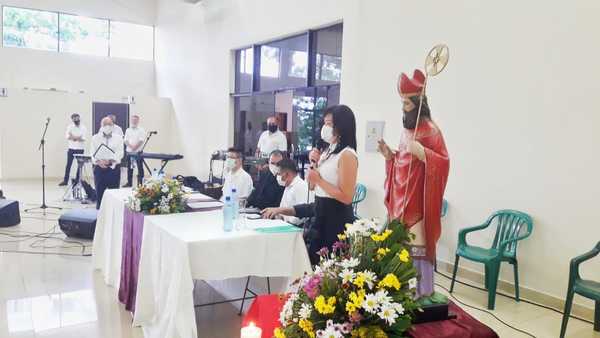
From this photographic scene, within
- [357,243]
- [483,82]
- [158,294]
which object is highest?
[483,82]

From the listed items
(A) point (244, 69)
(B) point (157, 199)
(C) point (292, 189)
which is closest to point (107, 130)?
(A) point (244, 69)

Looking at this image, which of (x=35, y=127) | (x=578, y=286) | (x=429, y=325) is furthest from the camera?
(x=35, y=127)

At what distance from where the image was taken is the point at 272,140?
7.20 m

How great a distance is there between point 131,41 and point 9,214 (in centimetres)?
744

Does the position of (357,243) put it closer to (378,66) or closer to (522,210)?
(522,210)

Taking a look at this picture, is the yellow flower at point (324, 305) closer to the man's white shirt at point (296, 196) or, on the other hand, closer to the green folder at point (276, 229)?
the green folder at point (276, 229)

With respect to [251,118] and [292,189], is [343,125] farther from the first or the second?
[251,118]

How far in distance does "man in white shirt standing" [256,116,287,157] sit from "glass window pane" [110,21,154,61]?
6.64 meters

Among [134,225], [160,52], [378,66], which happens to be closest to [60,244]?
[134,225]

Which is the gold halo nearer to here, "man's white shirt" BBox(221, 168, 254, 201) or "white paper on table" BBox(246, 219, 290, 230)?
"white paper on table" BBox(246, 219, 290, 230)

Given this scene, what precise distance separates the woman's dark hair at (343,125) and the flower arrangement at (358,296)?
1.30 metres

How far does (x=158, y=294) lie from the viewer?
2.89 m

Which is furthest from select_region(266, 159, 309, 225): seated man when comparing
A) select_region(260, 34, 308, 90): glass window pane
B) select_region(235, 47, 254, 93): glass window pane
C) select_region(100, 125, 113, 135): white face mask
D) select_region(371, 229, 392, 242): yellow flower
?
select_region(235, 47, 254, 93): glass window pane

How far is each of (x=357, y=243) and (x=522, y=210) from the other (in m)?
3.10
